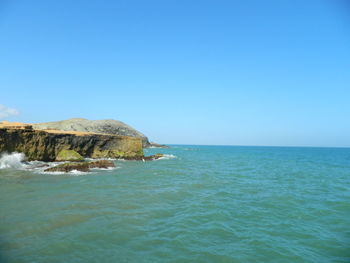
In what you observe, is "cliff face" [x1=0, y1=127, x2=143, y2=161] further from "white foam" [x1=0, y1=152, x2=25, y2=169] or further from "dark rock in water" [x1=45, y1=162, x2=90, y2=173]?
"dark rock in water" [x1=45, y1=162, x2=90, y2=173]

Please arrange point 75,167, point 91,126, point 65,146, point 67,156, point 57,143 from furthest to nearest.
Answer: point 91,126 < point 65,146 < point 57,143 < point 67,156 < point 75,167

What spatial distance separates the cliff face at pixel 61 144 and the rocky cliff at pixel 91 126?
4618 centimetres

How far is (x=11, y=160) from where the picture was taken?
84.5ft

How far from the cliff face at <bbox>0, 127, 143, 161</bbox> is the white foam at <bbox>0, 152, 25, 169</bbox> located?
2.02 ft

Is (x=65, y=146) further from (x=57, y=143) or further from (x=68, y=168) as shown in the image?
(x=68, y=168)

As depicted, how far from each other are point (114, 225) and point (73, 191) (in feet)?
22.5

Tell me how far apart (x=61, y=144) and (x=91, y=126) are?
5743 centimetres

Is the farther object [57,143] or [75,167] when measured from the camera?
[57,143]

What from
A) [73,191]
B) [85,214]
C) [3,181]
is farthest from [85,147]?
[85,214]

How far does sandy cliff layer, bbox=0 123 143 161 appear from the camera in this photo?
26.5m

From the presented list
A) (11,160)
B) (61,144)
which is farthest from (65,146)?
(11,160)

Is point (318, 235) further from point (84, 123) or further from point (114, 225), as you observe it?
point (84, 123)

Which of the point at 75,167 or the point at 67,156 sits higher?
the point at 67,156

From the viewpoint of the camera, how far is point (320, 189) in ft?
53.7
